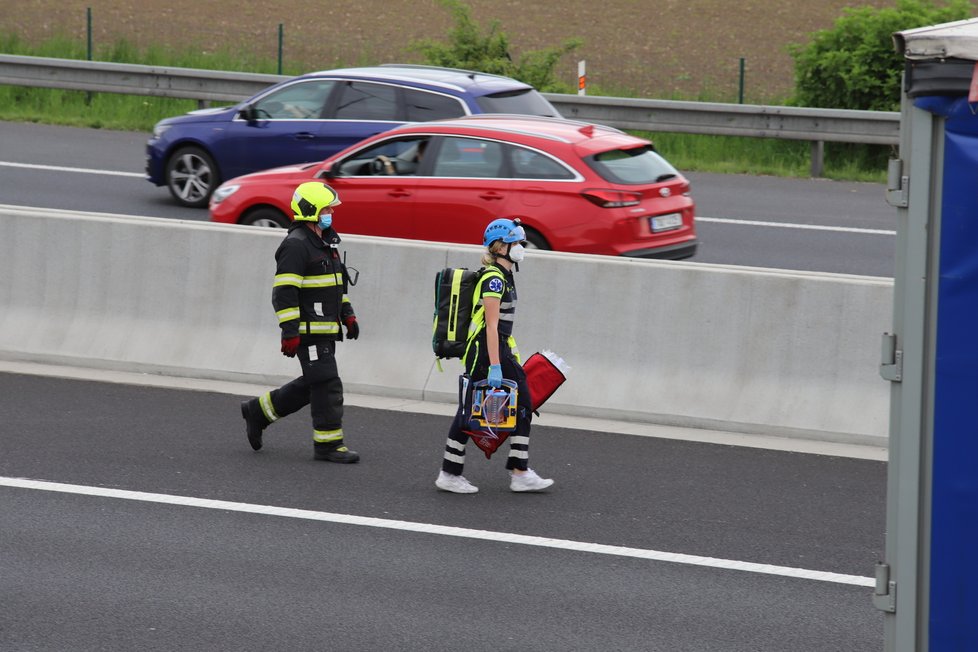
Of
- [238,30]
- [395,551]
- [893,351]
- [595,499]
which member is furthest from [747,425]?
[238,30]

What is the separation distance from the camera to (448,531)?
7477 millimetres

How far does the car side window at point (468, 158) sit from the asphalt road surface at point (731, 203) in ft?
9.89

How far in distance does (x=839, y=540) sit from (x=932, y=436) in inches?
145

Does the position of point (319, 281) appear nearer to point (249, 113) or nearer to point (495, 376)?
point (495, 376)

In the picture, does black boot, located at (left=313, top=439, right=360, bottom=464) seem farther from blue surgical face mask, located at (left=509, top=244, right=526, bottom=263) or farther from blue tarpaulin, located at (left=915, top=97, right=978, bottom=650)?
blue tarpaulin, located at (left=915, top=97, right=978, bottom=650)

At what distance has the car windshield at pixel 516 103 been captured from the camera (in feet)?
49.4

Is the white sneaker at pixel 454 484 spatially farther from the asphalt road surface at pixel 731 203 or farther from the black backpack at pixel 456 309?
the asphalt road surface at pixel 731 203

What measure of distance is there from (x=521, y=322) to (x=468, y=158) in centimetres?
330

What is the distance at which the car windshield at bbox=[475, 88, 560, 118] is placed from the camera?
49.4ft

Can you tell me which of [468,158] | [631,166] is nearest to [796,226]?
[631,166]

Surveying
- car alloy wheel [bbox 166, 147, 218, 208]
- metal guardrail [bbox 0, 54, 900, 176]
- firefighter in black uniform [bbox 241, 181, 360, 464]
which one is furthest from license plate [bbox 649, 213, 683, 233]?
car alloy wheel [bbox 166, 147, 218, 208]

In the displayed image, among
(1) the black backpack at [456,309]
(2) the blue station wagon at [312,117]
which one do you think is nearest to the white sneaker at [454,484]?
(1) the black backpack at [456,309]

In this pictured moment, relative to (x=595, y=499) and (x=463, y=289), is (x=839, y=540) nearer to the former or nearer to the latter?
(x=595, y=499)

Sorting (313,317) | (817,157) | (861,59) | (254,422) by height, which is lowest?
(254,422)
